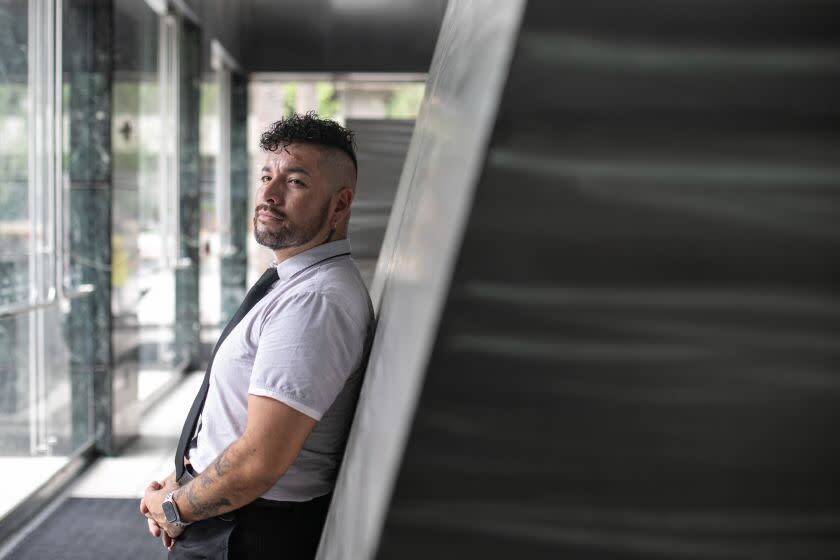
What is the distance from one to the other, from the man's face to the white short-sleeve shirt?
2.3 inches

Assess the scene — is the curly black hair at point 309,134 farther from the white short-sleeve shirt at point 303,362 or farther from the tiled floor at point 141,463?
the tiled floor at point 141,463

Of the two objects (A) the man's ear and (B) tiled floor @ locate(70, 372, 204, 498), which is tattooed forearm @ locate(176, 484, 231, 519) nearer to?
(A) the man's ear

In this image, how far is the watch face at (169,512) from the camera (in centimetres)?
154

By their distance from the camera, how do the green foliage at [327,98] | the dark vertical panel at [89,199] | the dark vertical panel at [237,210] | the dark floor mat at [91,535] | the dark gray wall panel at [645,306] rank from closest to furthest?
the dark gray wall panel at [645,306] < the dark floor mat at [91,535] < the dark vertical panel at [89,199] < the green foliage at [327,98] < the dark vertical panel at [237,210]

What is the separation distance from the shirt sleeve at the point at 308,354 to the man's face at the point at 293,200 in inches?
12.0

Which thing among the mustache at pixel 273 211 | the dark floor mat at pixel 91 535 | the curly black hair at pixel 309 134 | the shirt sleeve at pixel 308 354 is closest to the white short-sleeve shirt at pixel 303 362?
the shirt sleeve at pixel 308 354

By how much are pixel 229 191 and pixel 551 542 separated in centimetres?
964

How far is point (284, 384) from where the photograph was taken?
1295 mm

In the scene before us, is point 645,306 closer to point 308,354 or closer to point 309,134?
point 308,354

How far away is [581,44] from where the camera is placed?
29 centimetres

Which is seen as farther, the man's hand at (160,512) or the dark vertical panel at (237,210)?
the dark vertical panel at (237,210)

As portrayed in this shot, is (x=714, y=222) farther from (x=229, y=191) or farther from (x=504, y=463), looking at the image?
(x=229, y=191)

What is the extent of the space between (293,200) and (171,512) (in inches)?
25.4

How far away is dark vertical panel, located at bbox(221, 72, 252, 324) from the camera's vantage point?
9.59 m
